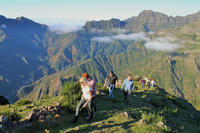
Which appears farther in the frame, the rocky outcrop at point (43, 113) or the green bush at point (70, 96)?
the green bush at point (70, 96)

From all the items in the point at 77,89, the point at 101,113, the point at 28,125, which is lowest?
the point at 101,113

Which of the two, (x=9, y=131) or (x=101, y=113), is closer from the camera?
(x=9, y=131)

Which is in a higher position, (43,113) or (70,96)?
(70,96)

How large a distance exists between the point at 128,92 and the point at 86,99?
25.0ft

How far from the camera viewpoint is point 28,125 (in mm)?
8422

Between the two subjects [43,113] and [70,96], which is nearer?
[43,113]

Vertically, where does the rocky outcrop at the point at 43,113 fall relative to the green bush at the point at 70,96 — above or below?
below

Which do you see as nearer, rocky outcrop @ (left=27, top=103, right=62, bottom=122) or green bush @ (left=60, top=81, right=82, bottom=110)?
rocky outcrop @ (left=27, top=103, right=62, bottom=122)

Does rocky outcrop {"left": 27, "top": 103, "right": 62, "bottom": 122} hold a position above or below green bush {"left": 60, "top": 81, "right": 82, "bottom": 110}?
below

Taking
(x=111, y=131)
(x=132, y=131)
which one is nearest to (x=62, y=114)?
(x=111, y=131)

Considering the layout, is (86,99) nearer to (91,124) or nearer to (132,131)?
(91,124)

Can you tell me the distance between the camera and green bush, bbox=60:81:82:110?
10.9 meters

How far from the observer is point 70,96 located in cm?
1112

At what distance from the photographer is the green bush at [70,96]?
10.9 metres
